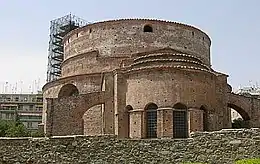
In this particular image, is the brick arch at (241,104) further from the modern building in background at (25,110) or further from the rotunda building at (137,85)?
the modern building in background at (25,110)

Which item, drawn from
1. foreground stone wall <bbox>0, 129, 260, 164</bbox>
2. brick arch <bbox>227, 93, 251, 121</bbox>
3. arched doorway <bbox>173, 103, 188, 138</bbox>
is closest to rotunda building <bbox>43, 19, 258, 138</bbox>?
arched doorway <bbox>173, 103, 188, 138</bbox>

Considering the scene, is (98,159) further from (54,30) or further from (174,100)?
(54,30)

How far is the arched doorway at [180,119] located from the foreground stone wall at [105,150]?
6.67 metres

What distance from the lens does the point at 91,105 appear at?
25.0 m

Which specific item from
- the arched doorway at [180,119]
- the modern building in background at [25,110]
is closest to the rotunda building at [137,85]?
the arched doorway at [180,119]

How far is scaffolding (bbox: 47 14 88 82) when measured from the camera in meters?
42.8

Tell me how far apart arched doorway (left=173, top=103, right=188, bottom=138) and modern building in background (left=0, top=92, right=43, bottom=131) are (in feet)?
144

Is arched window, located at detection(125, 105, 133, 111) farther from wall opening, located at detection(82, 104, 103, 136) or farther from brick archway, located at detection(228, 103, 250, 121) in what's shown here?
brick archway, located at detection(228, 103, 250, 121)

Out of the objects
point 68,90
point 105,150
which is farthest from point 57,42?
point 105,150

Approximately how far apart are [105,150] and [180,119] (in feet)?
24.8

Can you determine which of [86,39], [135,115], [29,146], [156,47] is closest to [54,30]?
[86,39]

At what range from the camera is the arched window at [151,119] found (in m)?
22.3

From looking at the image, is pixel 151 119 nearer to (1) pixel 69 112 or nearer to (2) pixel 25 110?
(1) pixel 69 112

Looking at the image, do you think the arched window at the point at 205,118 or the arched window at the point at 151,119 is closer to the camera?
the arched window at the point at 151,119
